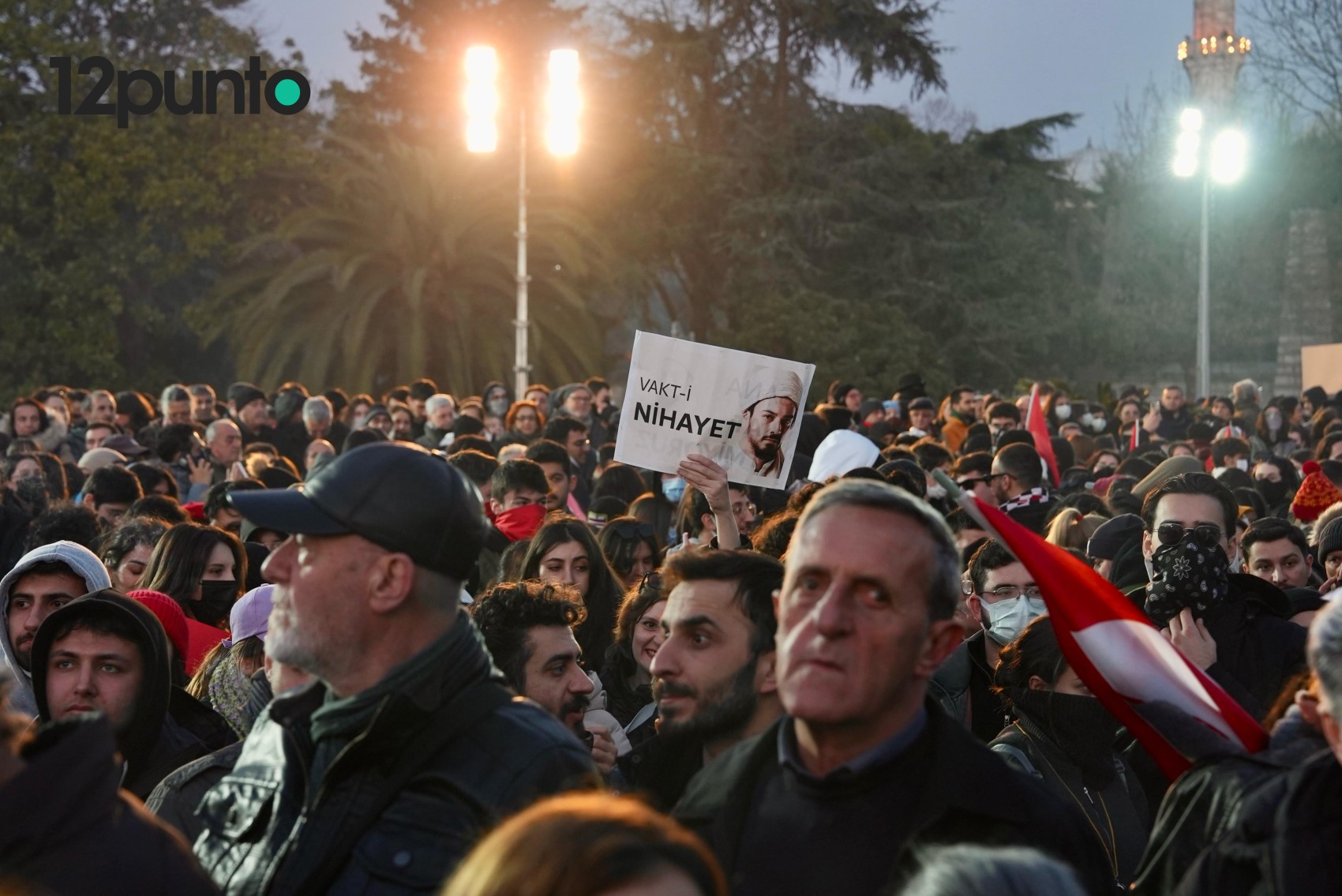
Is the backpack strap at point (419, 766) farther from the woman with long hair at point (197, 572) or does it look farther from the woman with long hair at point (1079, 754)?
the woman with long hair at point (197, 572)

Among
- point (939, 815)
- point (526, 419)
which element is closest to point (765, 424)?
point (939, 815)

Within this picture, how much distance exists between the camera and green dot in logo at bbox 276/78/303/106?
3216 centimetres

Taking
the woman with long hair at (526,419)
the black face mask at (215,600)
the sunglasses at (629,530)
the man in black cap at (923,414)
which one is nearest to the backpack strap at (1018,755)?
the black face mask at (215,600)

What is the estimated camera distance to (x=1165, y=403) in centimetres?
1905

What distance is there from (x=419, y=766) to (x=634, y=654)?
302 cm

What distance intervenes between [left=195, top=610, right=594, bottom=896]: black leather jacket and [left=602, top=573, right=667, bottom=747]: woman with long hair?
245cm

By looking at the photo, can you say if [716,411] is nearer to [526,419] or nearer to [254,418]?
[526,419]

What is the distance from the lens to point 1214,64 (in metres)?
37.2

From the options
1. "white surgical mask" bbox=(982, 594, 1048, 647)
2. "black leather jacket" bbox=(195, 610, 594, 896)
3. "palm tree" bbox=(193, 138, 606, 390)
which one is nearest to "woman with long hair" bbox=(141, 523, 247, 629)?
"white surgical mask" bbox=(982, 594, 1048, 647)

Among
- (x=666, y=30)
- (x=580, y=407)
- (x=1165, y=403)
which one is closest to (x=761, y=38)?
(x=666, y=30)

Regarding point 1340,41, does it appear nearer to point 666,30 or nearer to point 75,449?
point 666,30

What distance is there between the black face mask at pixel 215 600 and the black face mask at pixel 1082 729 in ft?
11.3

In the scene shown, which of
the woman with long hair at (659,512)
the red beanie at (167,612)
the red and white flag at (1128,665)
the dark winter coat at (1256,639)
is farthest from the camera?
the woman with long hair at (659,512)

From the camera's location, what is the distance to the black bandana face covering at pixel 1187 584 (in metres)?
5.02
